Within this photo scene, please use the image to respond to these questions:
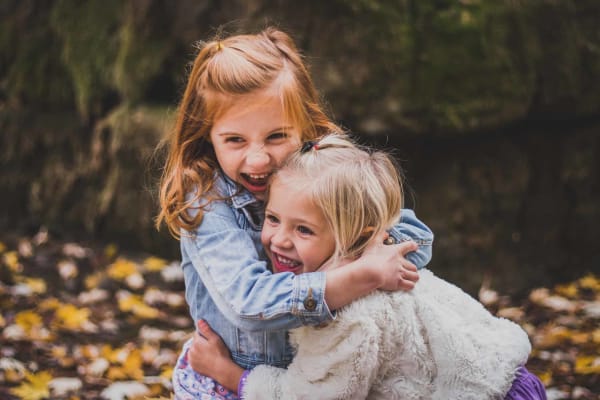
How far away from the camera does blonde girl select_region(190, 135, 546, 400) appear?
2043 millimetres

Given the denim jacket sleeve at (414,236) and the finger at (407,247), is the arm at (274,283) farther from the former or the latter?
the denim jacket sleeve at (414,236)

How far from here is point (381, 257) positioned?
2121 millimetres

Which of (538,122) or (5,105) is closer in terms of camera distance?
(538,122)

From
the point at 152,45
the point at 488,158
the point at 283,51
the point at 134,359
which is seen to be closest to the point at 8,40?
the point at 152,45

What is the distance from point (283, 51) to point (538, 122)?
2858mm

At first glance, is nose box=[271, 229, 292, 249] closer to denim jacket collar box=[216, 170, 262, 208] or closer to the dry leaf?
denim jacket collar box=[216, 170, 262, 208]

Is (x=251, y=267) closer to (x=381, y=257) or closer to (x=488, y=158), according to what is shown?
(x=381, y=257)

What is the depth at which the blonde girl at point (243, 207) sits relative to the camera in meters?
2.05

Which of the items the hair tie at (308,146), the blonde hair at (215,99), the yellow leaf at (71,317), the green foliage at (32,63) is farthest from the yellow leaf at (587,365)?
the green foliage at (32,63)

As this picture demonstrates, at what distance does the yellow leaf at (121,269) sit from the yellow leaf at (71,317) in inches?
20.9

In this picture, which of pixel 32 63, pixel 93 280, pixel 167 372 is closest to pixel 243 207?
pixel 167 372

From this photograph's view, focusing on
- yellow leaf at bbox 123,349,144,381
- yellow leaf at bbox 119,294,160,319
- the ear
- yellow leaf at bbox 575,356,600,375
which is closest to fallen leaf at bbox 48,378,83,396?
yellow leaf at bbox 123,349,144,381

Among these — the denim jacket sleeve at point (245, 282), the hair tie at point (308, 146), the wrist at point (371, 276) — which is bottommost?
the denim jacket sleeve at point (245, 282)

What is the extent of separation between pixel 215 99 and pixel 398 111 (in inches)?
85.1
